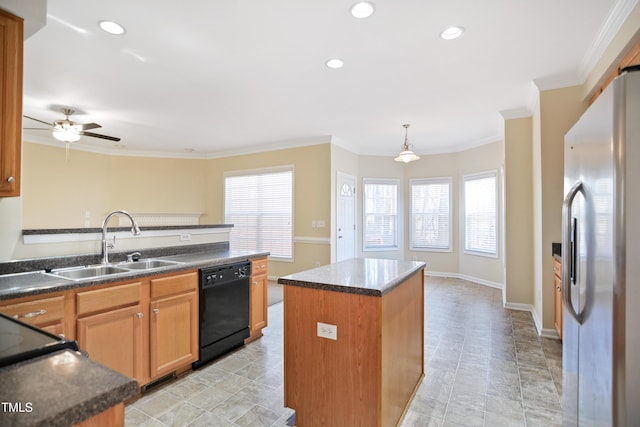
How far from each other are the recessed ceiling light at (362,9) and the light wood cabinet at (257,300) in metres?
2.39

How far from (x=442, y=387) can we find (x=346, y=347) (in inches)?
47.2

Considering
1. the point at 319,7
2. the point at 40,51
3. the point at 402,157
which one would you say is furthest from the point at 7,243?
the point at 402,157

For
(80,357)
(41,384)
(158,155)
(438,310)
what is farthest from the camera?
(158,155)

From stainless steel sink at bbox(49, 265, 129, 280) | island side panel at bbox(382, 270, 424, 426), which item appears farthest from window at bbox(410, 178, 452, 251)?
stainless steel sink at bbox(49, 265, 129, 280)

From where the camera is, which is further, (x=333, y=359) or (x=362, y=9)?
Answer: (x=362, y=9)

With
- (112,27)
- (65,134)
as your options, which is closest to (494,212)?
(112,27)

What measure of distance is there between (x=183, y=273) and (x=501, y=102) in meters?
4.19

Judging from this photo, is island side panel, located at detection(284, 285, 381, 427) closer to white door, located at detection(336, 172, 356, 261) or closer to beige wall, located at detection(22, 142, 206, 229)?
white door, located at detection(336, 172, 356, 261)

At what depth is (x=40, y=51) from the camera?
2.78 m

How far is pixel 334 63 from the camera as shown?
118 inches

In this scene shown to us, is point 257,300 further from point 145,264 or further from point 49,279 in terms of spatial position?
point 49,279

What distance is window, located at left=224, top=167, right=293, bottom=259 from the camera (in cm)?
624

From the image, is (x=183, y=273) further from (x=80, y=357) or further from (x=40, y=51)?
(x=40, y=51)

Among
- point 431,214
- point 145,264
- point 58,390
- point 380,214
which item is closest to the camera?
point 58,390
